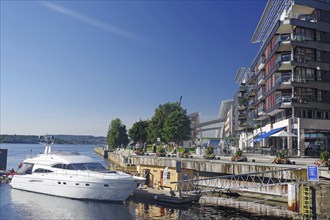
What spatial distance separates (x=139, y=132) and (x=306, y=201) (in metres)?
78.0

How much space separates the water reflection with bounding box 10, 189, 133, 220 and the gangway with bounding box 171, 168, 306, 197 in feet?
19.6

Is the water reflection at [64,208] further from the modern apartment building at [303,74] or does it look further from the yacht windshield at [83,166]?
the modern apartment building at [303,74]

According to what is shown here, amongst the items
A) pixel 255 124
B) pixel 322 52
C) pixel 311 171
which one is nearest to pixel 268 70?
pixel 322 52

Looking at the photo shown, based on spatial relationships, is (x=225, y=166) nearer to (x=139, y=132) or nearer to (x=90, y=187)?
(x=90, y=187)

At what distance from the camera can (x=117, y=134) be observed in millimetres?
130750

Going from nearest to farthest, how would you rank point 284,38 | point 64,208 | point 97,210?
point 97,210 < point 64,208 < point 284,38

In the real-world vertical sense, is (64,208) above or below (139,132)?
below

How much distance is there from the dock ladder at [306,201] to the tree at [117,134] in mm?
111056

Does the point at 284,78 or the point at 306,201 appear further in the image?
the point at 284,78

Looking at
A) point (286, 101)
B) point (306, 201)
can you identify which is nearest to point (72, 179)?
point (306, 201)

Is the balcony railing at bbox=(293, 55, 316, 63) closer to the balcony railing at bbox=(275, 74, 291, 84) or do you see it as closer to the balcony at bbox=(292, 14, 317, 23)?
the balcony railing at bbox=(275, 74, 291, 84)

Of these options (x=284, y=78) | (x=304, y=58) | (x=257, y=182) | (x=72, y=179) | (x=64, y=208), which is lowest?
(x=64, y=208)

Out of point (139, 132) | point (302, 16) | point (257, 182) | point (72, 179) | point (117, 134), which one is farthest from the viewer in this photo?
point (117, 134)

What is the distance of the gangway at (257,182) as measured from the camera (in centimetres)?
2541
